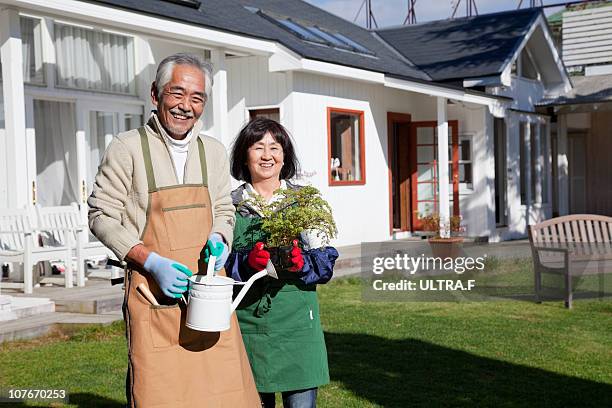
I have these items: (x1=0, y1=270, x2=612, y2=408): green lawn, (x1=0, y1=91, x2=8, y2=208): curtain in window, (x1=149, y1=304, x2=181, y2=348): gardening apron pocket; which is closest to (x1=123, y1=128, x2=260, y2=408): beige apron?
(x1=149, y1=304, x2=181, y2=348): gardening apron pocket

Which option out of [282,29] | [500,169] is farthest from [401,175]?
[282,29]

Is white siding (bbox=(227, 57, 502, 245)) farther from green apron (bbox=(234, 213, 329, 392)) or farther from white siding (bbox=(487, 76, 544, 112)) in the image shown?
green apron (bbox=(234, 213, 329, 392))

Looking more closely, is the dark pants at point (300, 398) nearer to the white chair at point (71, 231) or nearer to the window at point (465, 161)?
the white chair at point (71, 231)

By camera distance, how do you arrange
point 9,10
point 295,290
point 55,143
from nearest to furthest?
point 295,290
point 9,10
point 55,143

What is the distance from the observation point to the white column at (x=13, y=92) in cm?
859

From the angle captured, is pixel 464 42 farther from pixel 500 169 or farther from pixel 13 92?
pixel 13 92

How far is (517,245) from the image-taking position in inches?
603

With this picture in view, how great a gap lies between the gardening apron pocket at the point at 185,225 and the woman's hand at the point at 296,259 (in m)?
0.41

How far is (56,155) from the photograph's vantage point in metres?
11.5

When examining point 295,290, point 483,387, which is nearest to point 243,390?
point 295,290

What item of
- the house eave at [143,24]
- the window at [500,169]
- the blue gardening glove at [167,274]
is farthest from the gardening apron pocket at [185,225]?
the window at [500,169]

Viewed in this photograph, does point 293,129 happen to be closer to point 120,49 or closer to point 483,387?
point 120,49

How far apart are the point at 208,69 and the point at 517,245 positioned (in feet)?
42.8

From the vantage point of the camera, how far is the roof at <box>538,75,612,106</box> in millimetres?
17547
